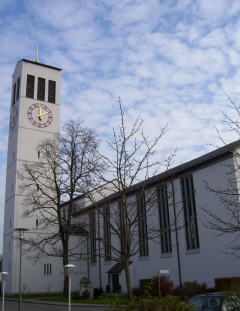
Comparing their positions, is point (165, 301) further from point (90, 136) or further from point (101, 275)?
point (101, 275)

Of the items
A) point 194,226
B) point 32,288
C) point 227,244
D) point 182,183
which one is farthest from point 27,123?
point 227,244

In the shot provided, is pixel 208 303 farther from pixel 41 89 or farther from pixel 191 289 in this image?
pixel 41 89

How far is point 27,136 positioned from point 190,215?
73.8 feet

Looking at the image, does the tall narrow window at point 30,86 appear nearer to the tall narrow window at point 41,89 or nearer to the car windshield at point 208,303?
the tall narrow window at point 41,89

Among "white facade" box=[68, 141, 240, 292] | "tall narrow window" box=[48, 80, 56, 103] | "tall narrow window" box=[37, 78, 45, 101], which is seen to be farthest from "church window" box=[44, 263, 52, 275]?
"tall narrow window" box=[37, 78, 45, 101]

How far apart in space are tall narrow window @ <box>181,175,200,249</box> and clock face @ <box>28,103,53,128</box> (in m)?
20.9

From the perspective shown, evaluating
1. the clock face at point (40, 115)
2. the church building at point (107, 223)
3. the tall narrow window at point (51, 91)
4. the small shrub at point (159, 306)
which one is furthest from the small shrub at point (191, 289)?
the tall narrow window at point (51, 91)

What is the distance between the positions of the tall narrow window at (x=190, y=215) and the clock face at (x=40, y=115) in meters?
20.9

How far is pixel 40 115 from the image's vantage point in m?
45.0

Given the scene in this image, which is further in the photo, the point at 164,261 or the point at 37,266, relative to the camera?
the point at 37,266

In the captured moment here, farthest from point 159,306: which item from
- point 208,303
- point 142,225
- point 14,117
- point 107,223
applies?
point 14,117

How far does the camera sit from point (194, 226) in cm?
2980

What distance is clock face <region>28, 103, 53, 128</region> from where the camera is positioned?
1759 inches

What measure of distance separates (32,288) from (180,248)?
61.4ft
